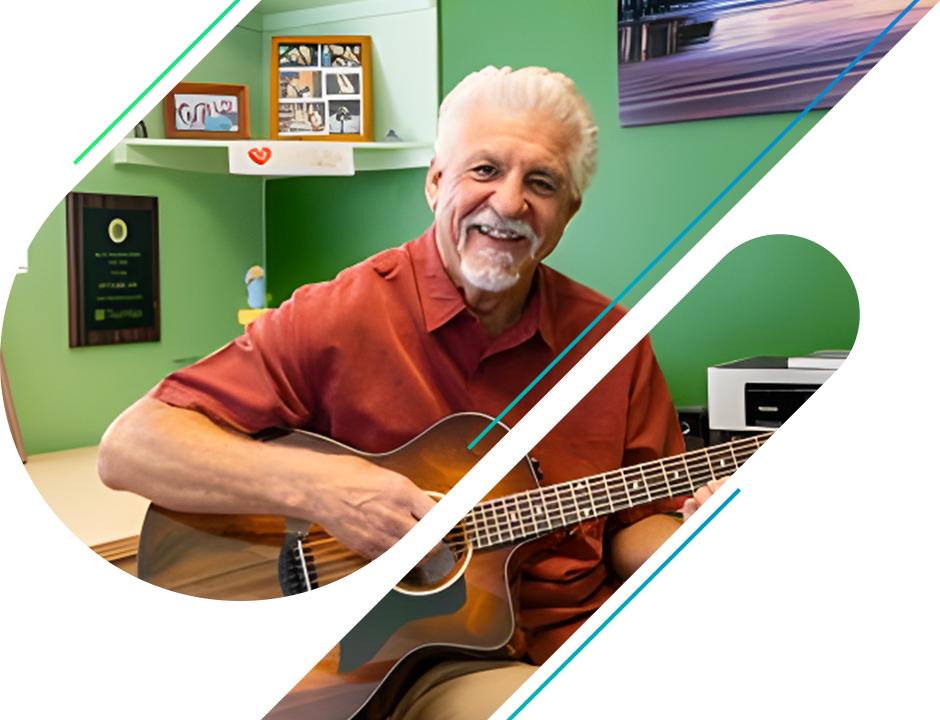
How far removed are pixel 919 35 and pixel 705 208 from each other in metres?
0.11

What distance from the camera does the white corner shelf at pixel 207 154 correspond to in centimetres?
51

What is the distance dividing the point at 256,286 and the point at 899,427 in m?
0.37

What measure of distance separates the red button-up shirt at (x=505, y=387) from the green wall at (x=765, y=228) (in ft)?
A: 0.09

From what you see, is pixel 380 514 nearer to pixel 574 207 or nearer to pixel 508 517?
pixel 508 517

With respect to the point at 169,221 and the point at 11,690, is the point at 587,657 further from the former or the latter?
the point at 11,690

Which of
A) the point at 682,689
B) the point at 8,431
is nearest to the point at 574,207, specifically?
the point at 682,689

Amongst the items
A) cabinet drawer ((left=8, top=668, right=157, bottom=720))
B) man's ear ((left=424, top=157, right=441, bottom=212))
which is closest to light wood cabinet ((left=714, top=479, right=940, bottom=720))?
man's ear ((left=424, top=157, right=441, bottom=212))

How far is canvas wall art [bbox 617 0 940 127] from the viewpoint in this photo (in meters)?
0.36

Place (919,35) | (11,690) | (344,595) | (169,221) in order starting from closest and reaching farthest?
(919,35)
(344,595)
(169,221)
(11,690)

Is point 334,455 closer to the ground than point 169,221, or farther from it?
closer to the ground

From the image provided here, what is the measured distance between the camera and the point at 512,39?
45cm

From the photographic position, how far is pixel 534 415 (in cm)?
41

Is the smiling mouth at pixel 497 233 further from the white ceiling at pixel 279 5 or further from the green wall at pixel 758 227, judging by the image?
the white ceiling at pixel 279 5

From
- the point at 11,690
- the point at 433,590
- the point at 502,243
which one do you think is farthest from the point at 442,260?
the point at 11,690
